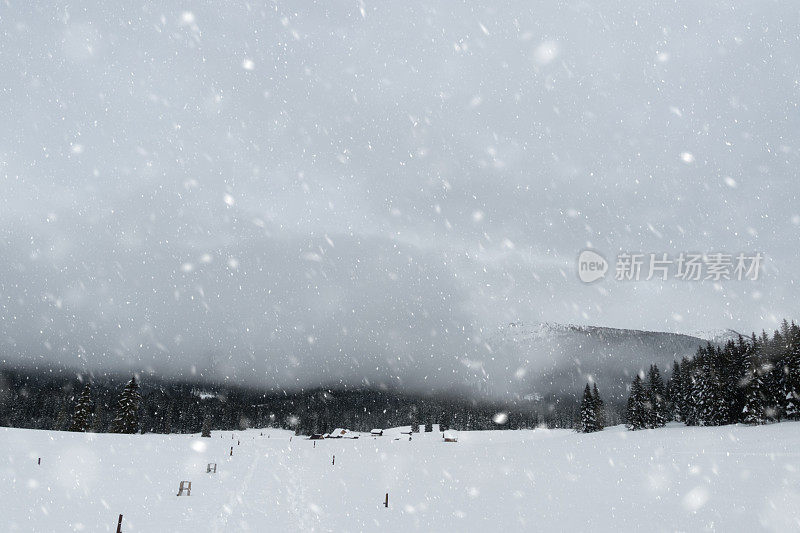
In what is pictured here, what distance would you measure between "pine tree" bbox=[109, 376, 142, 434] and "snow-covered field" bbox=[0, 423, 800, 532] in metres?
35.0

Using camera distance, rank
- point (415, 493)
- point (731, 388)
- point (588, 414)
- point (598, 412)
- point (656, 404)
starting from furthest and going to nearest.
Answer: point (598, 412) < point (588, 414) < point (656, 404) < point (731, 388) < point (415, 493)

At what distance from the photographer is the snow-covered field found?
51.7 feet

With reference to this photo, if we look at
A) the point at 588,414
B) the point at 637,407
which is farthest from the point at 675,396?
the point at 588,414

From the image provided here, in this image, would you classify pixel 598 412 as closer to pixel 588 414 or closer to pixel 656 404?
pixel 588 414

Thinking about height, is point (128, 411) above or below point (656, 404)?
below

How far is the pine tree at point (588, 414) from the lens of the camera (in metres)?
84.8

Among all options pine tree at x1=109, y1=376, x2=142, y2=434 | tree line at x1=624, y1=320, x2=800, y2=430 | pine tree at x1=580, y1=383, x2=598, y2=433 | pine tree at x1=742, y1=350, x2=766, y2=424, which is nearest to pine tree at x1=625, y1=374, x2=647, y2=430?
tree line at x1=624, y1=320, x2=800, y2=430

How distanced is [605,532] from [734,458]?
19.2m

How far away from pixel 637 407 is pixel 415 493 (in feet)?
209

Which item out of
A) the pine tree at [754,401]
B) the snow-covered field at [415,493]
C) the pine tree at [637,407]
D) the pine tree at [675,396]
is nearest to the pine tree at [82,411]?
the snow-covered field at [415,493]

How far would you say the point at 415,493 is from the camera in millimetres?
23250

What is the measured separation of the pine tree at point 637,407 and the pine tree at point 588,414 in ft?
34.2

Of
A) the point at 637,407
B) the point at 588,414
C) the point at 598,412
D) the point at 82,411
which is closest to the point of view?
the point at 82,411

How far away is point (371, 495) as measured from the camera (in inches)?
880
